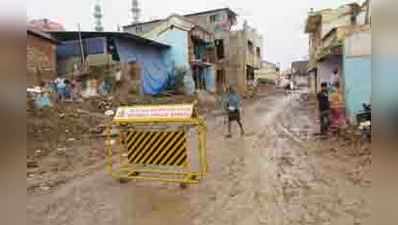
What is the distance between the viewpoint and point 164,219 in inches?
147

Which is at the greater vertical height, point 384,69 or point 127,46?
point 127,46

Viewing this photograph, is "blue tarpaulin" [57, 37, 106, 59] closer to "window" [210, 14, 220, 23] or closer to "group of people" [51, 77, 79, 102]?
"group of people" [51, 77, 79, 102]

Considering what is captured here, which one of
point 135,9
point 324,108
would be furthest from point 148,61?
point 324,108

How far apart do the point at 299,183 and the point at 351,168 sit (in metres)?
1.01

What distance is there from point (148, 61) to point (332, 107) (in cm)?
980

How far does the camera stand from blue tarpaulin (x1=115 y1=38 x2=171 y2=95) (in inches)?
587

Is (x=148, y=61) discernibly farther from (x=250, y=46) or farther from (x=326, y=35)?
(x=250, y=46)

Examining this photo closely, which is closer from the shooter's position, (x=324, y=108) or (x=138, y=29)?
(x=324, y=108)

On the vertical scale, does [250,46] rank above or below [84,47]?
above

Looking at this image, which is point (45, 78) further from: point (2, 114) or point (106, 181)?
point (2, 114)

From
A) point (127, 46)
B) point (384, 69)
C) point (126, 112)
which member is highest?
point (127, 46)

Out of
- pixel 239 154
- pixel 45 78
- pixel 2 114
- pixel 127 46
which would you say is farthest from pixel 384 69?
pixel 127 46

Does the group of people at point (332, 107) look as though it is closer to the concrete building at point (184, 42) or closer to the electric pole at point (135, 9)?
the electric pole at point (135, 9)

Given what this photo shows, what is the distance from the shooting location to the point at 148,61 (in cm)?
1666
